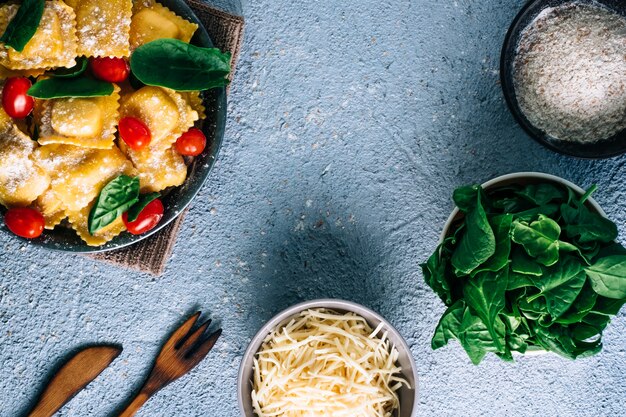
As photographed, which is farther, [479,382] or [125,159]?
[479,382]

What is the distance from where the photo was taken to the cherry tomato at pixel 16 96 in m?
1.55

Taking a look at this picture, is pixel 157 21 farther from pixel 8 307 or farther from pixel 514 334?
pixel 514 334

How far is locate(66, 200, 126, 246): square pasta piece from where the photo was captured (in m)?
1.65

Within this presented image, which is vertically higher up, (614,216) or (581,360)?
(614,216)

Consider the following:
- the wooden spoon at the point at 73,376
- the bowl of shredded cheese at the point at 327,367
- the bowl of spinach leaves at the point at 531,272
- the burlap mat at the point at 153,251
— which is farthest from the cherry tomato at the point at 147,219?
the bowl of spinach leaves at the point at 531,272

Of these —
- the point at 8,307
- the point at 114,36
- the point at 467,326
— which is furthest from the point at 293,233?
the point at 8,307

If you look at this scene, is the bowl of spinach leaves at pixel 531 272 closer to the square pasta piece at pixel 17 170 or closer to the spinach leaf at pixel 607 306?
the spinach leaf at pixel 607 306

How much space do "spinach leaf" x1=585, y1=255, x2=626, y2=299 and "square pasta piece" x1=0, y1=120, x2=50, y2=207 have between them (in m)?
1.28

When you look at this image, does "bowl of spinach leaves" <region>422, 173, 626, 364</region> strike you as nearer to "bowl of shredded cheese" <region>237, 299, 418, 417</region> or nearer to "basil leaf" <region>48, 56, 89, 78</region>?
"bowl of shredded cheese" <region>237, 299, 418, 417</region>

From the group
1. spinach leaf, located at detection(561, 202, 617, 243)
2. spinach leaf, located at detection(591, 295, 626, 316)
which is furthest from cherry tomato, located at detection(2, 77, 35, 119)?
spinach leaf, located at detection(591, 295, 626, 316)

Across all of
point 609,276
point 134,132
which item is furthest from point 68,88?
point 609,276

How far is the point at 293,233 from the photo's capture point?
194 centimetres

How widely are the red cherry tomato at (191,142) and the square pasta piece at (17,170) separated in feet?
1.05

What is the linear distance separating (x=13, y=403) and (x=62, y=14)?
3.74ft
